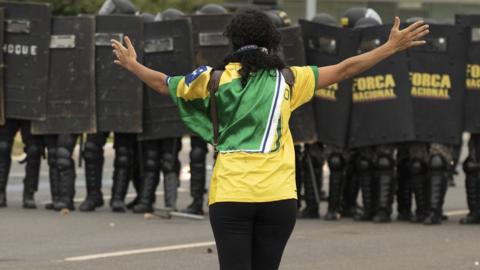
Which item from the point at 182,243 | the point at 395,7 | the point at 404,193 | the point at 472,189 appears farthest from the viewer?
the point at 395,7

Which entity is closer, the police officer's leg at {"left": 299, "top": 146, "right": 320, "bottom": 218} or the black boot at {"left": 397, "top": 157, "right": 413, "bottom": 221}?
the black boot at {"left": 397, "top": 157, "right": 413, "bottom": 221}

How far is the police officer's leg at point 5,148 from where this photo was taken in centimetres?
1394

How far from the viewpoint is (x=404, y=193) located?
13.5m

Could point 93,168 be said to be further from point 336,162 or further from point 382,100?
point 382,100

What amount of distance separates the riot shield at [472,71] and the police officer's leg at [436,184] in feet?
1.32

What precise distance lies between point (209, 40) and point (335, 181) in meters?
1.84

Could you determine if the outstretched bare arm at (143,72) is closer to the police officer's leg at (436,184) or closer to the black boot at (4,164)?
the police officer's leg at (436,184)

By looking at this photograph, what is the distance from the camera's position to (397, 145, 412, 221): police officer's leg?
1339 cm

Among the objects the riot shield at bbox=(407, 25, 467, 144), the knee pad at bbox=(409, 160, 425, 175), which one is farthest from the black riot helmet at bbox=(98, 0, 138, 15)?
the knee pad at bbox=(409, 160, 425, 175)

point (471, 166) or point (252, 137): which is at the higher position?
point (252, 137)

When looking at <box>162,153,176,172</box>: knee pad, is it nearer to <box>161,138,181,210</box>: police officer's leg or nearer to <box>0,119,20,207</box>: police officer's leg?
<box>161,138,181,210</box>: police officer's leg

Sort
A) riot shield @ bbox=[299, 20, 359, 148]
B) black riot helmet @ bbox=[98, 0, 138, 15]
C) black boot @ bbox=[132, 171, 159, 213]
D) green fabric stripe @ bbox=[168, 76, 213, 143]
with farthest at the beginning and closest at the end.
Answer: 1. black riot helmet @ bbox=[98, 0, 138, 15]
2. black boot @ bbox=[132, 171, 159, 213]
3. riot shield @ bbox=[299, 20, 359, 148]
4. green fabric stripe @ bbox=[168, 76, 213, 143]

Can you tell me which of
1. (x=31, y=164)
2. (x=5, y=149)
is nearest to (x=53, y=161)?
(x=31, y=164)

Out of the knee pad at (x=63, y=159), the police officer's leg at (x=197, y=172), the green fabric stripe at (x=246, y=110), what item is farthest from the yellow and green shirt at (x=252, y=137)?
the knee pad at (x=63, y=159)
